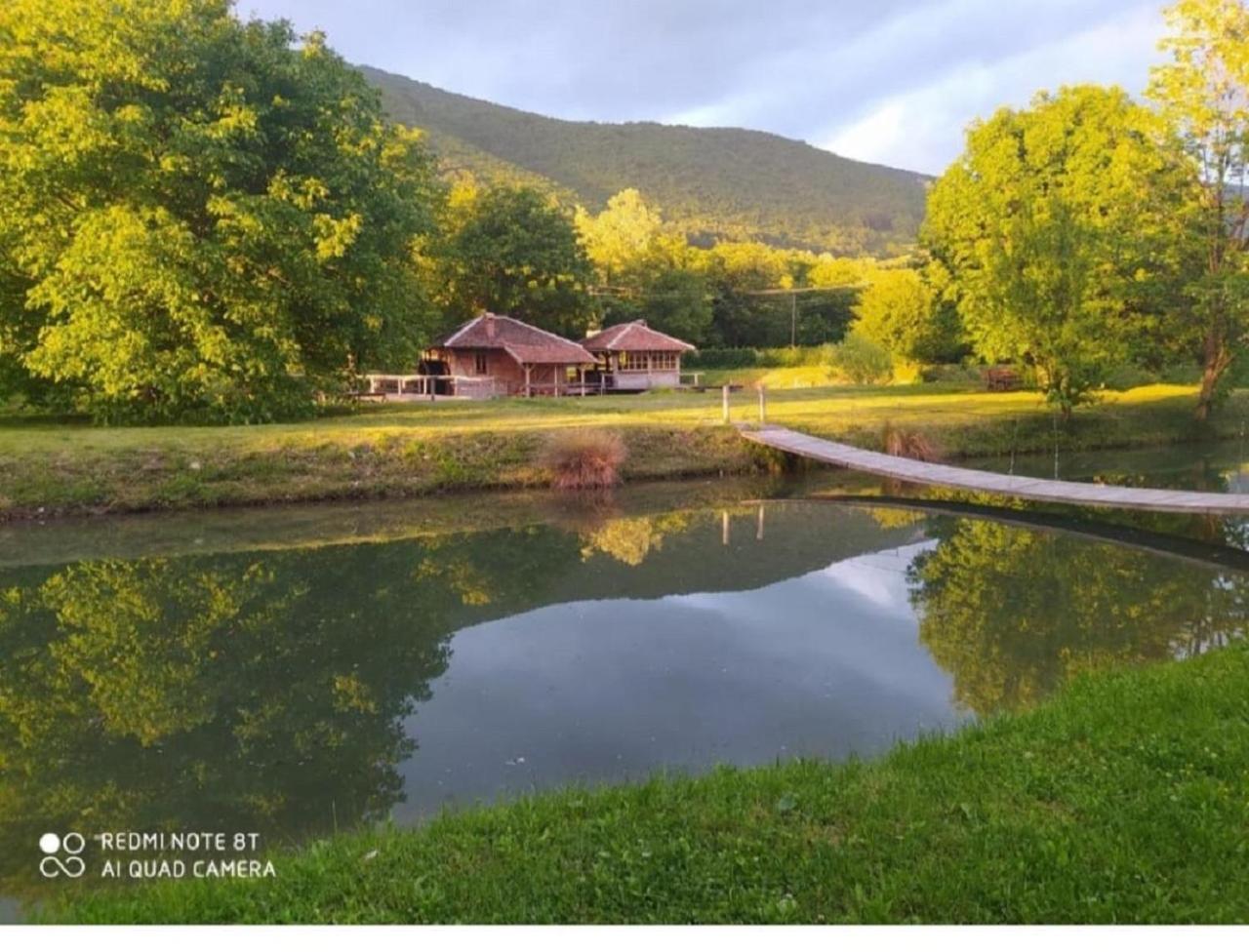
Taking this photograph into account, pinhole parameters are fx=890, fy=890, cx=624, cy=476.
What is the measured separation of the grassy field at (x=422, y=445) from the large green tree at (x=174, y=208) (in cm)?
141

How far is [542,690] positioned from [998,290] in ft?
52.2

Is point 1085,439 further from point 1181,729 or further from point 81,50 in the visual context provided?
point 81,50

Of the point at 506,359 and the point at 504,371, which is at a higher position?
the point at 506,359

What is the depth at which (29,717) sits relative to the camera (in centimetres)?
551

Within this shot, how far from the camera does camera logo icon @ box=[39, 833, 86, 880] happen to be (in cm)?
370

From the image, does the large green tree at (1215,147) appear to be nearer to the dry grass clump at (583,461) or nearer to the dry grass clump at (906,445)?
the dry grass clump at (906,445)

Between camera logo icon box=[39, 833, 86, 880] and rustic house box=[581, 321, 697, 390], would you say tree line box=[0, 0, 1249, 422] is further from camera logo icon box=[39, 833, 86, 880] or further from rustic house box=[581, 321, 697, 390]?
camera logo icon box=[39, 833, 86, 880]

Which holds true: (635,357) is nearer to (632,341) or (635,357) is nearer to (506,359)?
(632,341)

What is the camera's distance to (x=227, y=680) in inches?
247

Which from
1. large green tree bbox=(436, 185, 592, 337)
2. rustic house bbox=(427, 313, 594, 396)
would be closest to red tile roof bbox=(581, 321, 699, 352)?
rustic house bbox=(427, 313, 594, 396)

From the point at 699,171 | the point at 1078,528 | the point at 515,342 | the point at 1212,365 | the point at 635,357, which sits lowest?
the point at 1078,528

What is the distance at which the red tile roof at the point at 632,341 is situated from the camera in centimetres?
3353

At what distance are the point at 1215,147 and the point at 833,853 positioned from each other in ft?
66.3

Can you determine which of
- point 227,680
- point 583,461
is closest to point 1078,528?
point 583,461
